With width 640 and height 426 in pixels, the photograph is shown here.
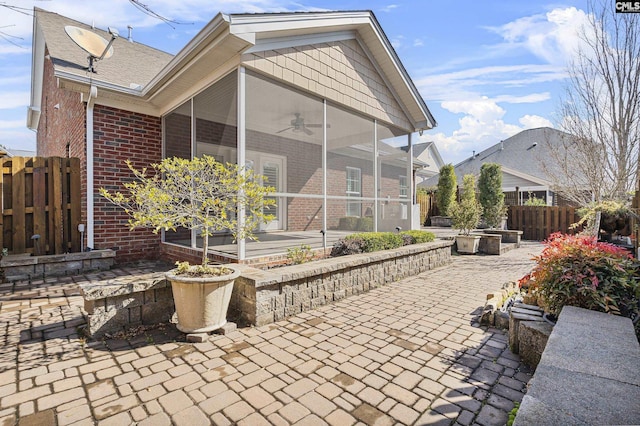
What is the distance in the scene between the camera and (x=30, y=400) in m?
2.14

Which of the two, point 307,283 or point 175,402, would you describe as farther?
point 307,283

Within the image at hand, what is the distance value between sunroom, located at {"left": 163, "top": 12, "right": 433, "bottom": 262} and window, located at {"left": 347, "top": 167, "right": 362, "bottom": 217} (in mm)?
22

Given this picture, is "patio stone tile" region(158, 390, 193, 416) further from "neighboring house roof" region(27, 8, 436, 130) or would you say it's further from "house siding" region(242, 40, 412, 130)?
"house siding" region(242, 40, 412, 130)

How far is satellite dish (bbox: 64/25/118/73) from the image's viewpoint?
17.7 ft

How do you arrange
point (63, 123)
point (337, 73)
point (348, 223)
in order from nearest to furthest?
point (337, 73) < point (348, 223) < point (63, 123)

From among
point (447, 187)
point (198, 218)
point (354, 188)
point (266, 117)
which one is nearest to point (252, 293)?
point (198, 218)

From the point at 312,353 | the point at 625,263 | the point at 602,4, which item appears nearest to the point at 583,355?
the point at 625,263

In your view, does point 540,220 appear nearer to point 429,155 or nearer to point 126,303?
point 126,303

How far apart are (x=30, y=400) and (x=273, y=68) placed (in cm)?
457

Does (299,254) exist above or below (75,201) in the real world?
below

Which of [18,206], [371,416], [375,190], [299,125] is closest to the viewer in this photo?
[371,416]

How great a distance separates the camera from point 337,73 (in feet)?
20.2

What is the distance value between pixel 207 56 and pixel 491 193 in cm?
1328

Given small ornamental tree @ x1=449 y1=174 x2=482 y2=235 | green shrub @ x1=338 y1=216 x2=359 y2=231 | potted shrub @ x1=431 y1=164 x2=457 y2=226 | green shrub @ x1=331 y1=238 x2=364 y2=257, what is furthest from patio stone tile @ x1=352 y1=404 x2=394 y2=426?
potted shrub @ x1=431 y1=164 x2=457 y2=226
